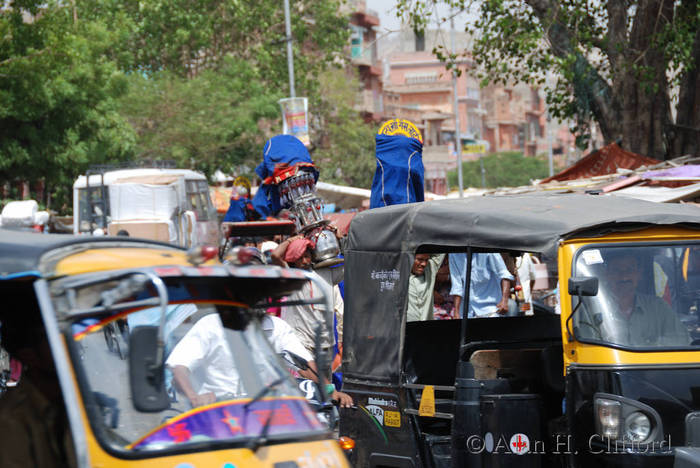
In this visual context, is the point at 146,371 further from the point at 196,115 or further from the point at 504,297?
the point at 196,115

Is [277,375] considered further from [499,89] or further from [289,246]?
[499,89]

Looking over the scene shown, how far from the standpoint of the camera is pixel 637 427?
5.72 metres

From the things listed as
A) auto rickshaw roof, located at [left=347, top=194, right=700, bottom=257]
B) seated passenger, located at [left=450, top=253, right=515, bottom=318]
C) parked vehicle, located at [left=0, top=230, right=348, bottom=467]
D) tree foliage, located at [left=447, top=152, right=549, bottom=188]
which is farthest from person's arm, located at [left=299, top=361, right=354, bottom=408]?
tree foliage, located at [left=447, top=152, right=549, bottom=188]

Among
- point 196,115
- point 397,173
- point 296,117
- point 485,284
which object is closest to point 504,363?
point 397,173

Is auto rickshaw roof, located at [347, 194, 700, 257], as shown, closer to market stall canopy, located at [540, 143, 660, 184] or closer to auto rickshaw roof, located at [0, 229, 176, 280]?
auto rickshaw roof, located at [0, 229, 176, 280]

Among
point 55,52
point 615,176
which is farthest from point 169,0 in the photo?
point 615,176

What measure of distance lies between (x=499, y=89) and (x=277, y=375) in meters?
115

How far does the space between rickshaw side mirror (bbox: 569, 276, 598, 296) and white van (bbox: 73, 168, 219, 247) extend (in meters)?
19.1

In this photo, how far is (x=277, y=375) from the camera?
14.7 feet

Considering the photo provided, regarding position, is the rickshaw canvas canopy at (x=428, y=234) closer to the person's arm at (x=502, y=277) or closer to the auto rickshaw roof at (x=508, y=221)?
the auto rickshaw roof at (x=508, y=221)

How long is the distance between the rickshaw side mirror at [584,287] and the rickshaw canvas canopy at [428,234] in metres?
0.37

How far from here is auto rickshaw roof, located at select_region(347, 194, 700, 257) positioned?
614 centimetres

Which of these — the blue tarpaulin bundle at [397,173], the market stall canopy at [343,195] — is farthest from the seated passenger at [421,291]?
the market stall canopy at [343,195]

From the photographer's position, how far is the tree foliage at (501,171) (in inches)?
3477
